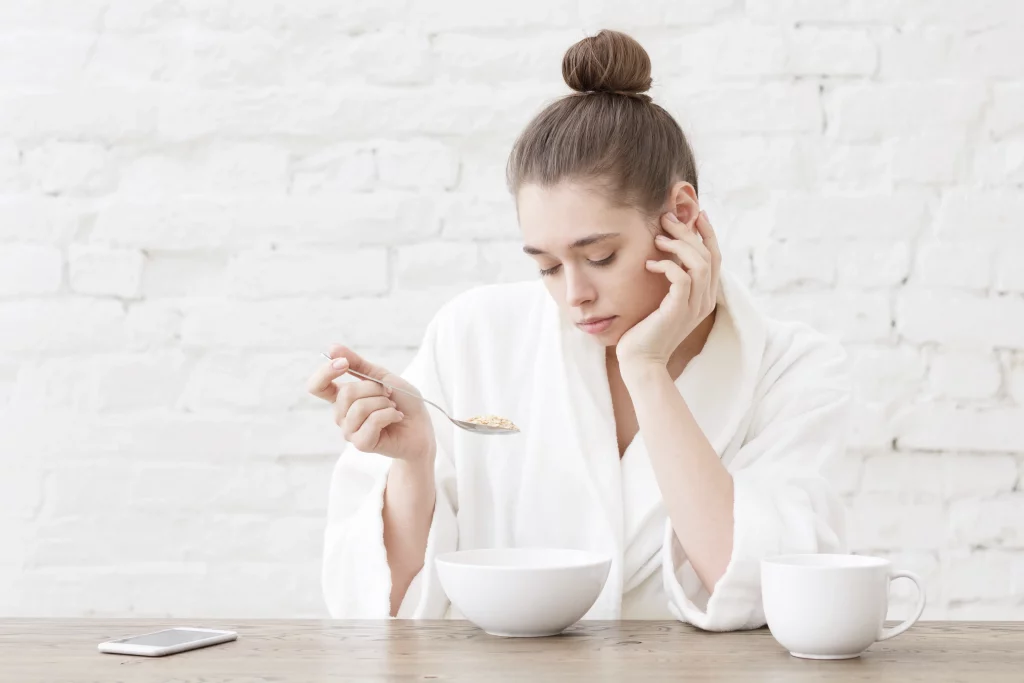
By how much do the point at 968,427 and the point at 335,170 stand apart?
48.1 inches

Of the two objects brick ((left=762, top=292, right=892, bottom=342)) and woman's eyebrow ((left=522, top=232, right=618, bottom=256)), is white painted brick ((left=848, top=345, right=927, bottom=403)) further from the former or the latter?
woman's eyebrow ((left=522, top=232, right=618, bottom=256))

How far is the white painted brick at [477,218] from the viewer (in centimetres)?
190

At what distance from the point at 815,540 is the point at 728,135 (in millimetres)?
901

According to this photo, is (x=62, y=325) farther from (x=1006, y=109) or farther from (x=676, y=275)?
(x=1006, y=109)

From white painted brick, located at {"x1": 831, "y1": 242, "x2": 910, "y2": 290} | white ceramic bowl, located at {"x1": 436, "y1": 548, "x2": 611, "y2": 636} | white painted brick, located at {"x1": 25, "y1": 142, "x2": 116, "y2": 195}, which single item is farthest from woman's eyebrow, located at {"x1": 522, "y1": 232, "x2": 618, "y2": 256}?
white painted brick, located at {"x1": 25, "y1": 142, "x2": 116, "y2": 195}

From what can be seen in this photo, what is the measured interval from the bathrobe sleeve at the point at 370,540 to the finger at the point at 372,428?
19cm

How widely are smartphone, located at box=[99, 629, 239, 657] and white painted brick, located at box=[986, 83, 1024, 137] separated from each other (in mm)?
1542

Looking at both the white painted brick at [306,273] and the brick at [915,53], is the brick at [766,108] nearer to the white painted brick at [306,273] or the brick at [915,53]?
the brick at [915,53]

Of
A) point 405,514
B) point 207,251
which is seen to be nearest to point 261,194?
point 207,251

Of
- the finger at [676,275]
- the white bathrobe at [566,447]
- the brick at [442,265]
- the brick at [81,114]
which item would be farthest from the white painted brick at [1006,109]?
the brick at [81,114]

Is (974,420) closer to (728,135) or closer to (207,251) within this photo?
(728,135)

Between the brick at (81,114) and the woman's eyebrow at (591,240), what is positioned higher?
the brick at (81,114)

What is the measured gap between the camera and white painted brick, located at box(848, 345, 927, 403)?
6.01ft

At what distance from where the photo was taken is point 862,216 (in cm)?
186
